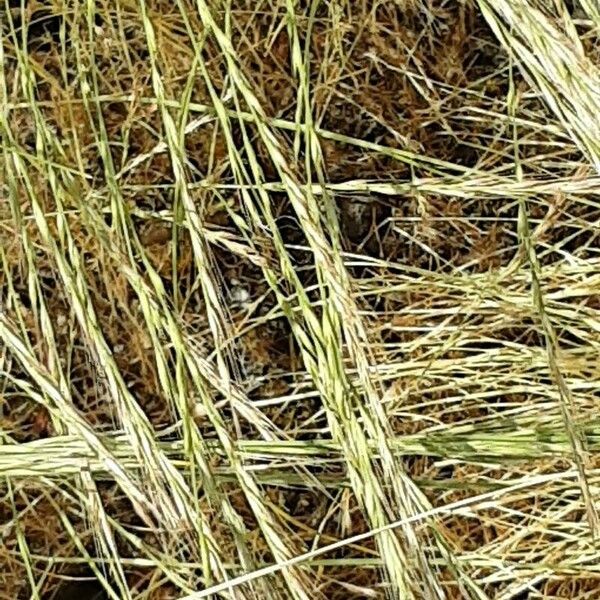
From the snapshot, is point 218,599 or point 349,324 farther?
point 218,599

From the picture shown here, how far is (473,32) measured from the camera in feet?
3.81

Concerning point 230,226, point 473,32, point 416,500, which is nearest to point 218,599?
point 416,500

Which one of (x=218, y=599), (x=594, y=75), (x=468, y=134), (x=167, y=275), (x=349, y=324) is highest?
(x=594, y=75)

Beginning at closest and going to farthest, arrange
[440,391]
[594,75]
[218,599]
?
[594,75]
[218,599]
[440,391]

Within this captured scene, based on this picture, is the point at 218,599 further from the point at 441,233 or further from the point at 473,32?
the point at 473,32

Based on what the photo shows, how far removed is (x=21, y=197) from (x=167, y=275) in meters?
0.18

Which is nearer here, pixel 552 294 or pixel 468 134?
pixel 552 294

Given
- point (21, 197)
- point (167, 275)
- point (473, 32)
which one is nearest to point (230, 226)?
point (167, 275)

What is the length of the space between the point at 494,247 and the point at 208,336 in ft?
1.08

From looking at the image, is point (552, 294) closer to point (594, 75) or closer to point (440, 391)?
point (440, 391)

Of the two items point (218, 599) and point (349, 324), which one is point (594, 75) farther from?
point (218, 599)

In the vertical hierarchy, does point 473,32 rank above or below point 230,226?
above

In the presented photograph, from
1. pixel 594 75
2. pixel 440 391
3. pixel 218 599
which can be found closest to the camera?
pixel 594 75

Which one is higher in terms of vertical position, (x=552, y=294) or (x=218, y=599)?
(x=552, y=294)
